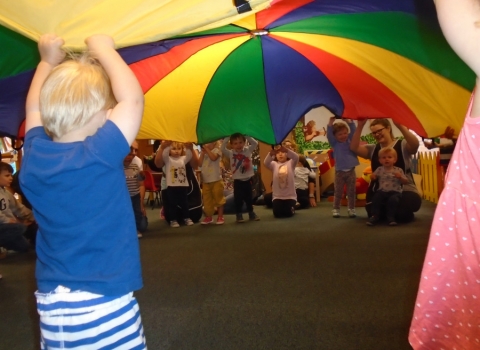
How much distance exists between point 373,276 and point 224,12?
7.12 ft

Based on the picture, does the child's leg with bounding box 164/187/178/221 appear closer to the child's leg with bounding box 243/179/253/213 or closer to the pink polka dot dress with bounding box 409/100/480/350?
the child's leg with bounding box 243/179/253/213

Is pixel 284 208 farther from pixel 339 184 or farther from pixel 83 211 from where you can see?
pixel 83 211

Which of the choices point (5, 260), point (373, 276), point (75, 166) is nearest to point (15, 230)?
point (5, 260)

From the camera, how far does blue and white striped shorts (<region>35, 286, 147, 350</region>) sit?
4.19ft

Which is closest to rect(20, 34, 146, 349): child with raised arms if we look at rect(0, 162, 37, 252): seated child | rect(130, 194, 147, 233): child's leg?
rect(0, 162, 37, 252): seated child

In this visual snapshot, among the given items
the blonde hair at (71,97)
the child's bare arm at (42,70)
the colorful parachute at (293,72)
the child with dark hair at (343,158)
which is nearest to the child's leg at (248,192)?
the child with dark hair at (343,158)

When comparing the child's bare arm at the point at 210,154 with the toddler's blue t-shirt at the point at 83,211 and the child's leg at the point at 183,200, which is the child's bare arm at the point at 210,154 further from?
the toddler's blue t-shirt at the point at 83,211

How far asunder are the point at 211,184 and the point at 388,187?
2.02 meters

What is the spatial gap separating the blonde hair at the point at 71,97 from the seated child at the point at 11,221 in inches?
143

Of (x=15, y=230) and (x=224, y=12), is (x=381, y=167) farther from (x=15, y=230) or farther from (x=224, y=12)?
(x=224, y=12)

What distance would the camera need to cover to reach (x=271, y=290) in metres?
2.98

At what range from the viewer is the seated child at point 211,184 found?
5.91m

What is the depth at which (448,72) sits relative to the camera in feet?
8.62

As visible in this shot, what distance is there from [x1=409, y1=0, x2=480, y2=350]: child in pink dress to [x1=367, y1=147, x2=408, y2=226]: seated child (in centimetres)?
378
